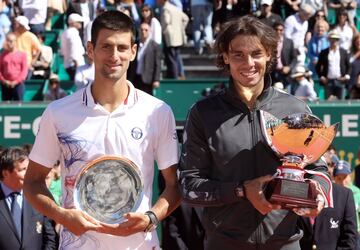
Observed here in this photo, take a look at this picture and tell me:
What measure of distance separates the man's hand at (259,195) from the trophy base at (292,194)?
0.03 metres

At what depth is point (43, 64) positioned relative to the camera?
61.3 ft

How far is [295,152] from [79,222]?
3.57ft

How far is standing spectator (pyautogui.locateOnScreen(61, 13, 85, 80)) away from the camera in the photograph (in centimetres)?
1833

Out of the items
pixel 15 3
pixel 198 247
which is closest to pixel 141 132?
pixel 198 247

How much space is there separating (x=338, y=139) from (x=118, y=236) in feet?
29.1

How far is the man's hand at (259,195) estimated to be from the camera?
4.77 m

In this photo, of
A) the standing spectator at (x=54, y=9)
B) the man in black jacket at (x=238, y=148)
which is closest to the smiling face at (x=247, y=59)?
the man in black jacket at (x=238, y=148)

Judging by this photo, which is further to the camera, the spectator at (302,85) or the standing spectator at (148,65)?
the standing spectator at (148,65)

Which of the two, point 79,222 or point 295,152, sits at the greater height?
point 295,152

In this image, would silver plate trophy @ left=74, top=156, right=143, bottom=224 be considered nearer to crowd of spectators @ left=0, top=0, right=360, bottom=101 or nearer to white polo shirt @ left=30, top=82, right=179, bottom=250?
white polo shirt @ left=30, top=82, right=179, bottom=250

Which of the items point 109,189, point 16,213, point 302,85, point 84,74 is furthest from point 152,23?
point 109,189

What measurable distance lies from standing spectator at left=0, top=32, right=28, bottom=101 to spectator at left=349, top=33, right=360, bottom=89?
5.45 meters

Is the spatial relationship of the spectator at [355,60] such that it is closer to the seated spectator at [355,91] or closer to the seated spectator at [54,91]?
the seated spectator at [355,91]

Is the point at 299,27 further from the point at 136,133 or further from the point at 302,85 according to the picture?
the point at 136,133
